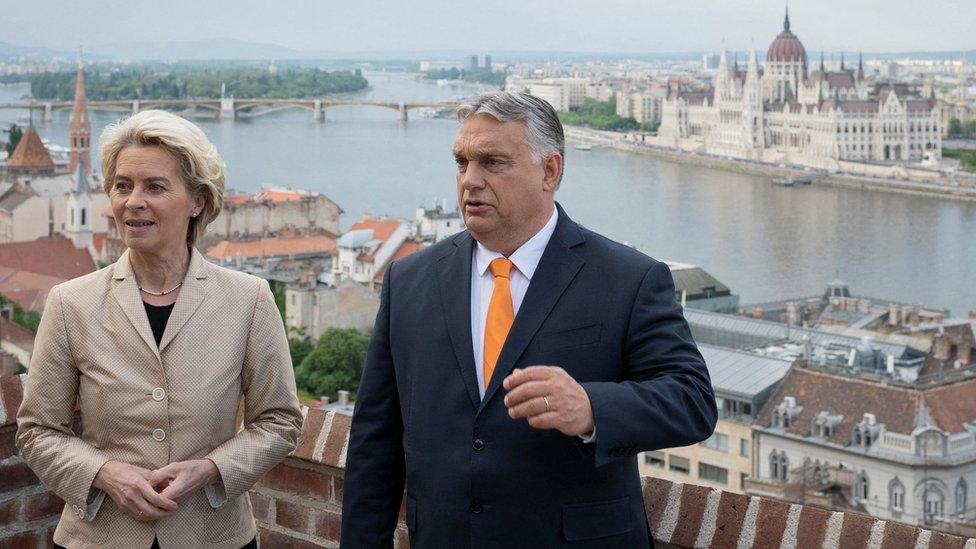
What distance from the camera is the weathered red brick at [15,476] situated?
37.2 inches

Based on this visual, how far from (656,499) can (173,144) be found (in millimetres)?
314

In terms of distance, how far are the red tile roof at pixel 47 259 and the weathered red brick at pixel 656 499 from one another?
38.7 ft

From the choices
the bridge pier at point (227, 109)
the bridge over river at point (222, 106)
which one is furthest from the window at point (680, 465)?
the bridge pier at point (227, 109)

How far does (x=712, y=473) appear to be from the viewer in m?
7.17

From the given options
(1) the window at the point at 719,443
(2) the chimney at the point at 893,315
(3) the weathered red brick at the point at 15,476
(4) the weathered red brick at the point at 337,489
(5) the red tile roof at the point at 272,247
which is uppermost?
(3) the weathered red brick at the point at 15,476

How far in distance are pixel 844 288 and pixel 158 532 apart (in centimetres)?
1240

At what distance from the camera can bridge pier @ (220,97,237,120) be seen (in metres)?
29.7

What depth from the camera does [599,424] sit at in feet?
2.27

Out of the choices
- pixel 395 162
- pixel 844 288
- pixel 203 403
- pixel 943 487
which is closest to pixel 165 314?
pixel 203 403

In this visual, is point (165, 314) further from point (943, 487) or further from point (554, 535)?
point (943, 487)

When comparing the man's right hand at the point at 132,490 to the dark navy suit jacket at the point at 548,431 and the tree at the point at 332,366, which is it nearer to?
the dark navy suit jacket at the point at 548,431

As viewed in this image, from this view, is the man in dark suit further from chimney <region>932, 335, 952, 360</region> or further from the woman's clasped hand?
chimney <region>932, 335, 952, 360</region>

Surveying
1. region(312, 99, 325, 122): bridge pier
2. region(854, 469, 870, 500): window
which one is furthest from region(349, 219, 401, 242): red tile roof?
region(312, 99, 325, 122): bridge pier

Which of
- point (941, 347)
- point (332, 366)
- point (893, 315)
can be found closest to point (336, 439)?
point (332, 366)
